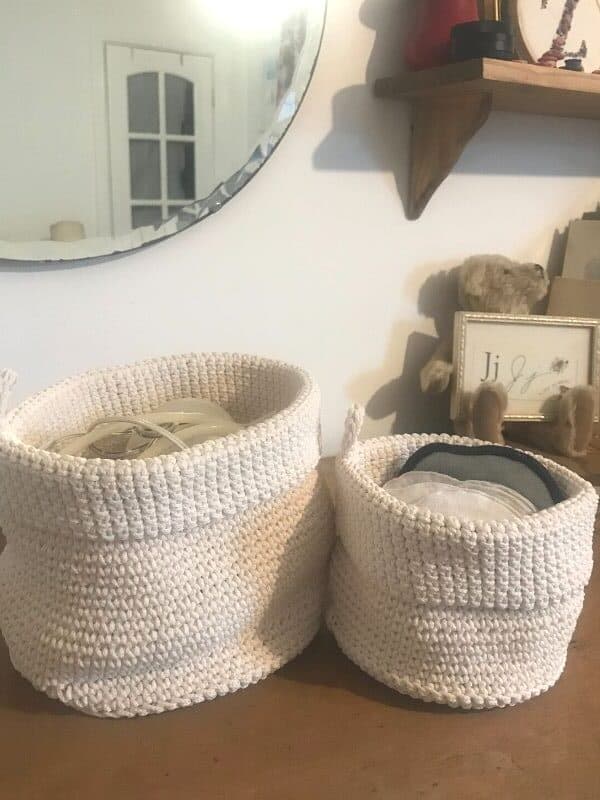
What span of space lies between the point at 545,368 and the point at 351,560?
1.68 ft

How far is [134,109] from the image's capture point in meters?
0.75

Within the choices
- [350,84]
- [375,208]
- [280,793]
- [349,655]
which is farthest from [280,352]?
[280,793]

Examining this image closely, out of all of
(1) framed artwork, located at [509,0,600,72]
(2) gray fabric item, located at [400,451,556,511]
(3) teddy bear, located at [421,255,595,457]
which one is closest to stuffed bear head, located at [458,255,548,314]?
(3) teddy bear, located at [421,255,595,457]

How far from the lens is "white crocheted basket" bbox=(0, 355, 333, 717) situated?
0.48 metres

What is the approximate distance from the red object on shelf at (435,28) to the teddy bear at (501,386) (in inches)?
10.2

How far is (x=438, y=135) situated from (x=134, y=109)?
35cm

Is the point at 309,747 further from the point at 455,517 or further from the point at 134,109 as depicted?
the point at 134,109

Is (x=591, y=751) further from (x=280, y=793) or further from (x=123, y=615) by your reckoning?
(x=123, y=615)

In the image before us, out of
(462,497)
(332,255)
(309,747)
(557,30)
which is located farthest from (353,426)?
(557,30)

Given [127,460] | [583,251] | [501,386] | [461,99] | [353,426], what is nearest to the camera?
[127,460]

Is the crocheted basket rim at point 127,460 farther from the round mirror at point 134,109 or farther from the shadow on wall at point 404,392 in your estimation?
the shadow on wall at point 404,392

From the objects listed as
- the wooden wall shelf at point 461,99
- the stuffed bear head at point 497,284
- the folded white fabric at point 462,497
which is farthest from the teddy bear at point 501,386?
the folded white fabric at point 462,497

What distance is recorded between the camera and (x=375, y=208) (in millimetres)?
935

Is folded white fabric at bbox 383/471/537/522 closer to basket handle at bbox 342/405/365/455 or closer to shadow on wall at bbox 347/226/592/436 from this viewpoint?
basket handle at bbox 342/405/365/455
